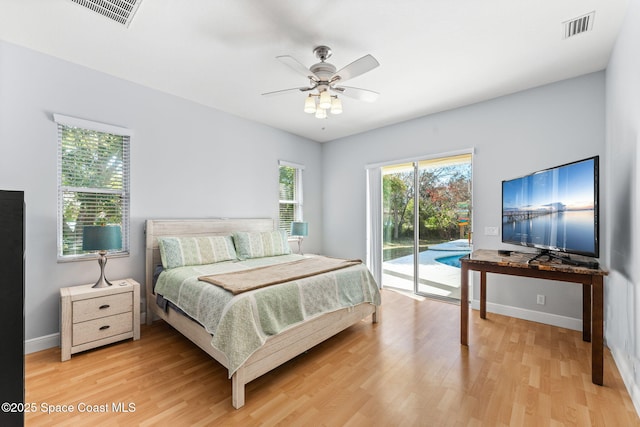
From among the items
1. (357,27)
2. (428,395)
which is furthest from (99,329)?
(357,27)

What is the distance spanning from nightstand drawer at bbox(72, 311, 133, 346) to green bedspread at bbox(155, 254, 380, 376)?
388 mm

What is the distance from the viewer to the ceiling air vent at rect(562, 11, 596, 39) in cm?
208

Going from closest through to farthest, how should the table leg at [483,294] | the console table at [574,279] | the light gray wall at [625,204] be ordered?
the light gray wall at [625,204] < the console table at [574,279] < the table leg at [483,294]

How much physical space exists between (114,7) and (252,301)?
7.77 ft

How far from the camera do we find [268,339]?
2031mm

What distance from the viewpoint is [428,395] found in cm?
193

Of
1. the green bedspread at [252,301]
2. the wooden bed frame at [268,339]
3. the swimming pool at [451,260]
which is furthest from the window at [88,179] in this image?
the swimming pool at [451,260]

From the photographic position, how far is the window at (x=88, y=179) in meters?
2.74

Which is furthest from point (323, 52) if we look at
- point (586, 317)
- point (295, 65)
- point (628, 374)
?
point (586, 317)

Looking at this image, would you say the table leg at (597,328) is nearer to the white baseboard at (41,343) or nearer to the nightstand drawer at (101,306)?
the nightstand drawer at (101,306)

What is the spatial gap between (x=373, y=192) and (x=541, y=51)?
9.26 feet

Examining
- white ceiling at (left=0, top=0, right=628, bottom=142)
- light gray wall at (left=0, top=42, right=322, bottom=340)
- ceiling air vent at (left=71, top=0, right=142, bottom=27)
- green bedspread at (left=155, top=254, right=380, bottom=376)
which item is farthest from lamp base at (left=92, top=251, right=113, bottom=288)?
ceiling air vent at (left=71, top=0, right=142, bottom=27)

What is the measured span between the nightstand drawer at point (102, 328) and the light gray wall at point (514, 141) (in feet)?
13.4

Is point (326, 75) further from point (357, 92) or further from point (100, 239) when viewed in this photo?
point (100, 239)
